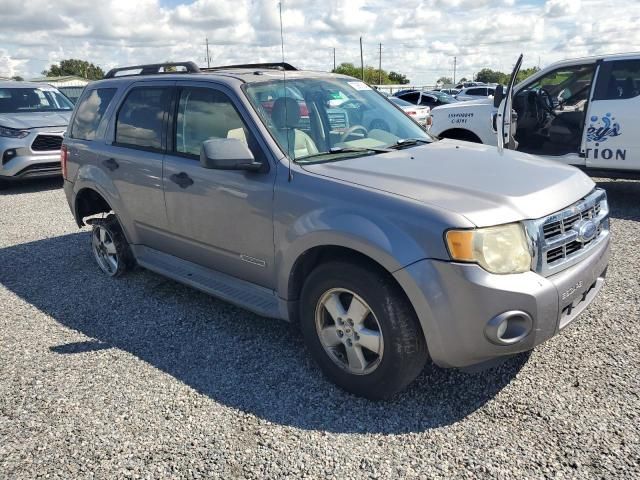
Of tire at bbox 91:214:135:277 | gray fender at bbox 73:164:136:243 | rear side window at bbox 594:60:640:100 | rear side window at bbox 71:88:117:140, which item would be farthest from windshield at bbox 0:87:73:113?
rear side window at bbox 594:60:640:100

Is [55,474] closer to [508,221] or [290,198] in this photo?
[290,198]

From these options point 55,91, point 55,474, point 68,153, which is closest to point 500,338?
point 55,474

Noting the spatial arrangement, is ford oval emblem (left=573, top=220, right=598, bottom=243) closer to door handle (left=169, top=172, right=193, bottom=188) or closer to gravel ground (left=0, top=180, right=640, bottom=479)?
gravel ground (left=0, top=180, right=640, bottom=479)

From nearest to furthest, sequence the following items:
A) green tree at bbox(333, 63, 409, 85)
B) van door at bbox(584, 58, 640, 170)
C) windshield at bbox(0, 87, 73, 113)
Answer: van door at bbox(584, 58, 640, 170)
windshield at bbox(0, 87, 73, 113)
green tree at bbox(333, 63, 409, 85)

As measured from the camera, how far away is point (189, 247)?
406 centimetres

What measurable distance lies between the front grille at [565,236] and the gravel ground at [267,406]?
798 mm

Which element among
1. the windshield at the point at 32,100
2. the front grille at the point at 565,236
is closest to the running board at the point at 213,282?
the front grille at the point at 565,236

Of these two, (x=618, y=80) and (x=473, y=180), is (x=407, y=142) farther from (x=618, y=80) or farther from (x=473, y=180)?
(x=618, y=80)

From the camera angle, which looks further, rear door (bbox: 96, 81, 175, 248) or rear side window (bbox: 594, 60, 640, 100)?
rear side window (bbox: 594, 60, 640, 100)

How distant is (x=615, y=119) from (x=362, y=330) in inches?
216

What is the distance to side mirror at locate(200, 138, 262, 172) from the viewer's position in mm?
3154

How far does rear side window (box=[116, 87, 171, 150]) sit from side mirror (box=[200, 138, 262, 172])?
1156 millimetres

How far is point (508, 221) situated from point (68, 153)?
14.1 feet

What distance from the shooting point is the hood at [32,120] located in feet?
32.5
